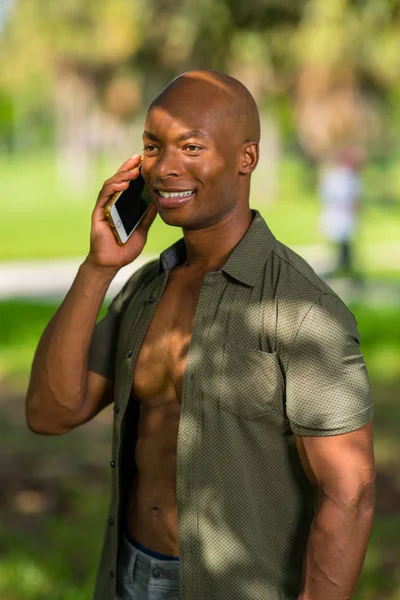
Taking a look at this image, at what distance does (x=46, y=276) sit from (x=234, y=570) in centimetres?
1392

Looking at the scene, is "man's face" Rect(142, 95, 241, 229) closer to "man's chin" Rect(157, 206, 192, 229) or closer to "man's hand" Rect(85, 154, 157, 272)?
"man's chin" Rect(157, 206, 192, 229)

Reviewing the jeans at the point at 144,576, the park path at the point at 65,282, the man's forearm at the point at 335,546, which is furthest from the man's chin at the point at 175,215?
the park path at the point at 65,282

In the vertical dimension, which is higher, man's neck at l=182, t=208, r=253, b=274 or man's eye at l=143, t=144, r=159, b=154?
man's eye at l=143, t=144, r=159, b=154

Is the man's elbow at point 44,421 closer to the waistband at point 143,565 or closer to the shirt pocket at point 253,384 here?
the waistband at point 143,565

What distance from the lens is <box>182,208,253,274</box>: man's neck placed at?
252 centimetres

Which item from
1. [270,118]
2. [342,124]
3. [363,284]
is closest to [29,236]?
[342,124]

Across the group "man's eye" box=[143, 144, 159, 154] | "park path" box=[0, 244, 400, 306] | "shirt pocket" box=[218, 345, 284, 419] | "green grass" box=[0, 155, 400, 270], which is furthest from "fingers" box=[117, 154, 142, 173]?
"green grass" box=[0, 155, 400, 270]

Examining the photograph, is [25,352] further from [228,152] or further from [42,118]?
[42,118]

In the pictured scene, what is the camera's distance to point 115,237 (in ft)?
8.65

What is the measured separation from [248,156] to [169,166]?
18cm

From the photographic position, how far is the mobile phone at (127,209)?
2.60 meters

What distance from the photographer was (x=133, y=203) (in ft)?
8.80

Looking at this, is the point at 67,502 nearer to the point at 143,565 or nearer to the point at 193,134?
the point at 143,565

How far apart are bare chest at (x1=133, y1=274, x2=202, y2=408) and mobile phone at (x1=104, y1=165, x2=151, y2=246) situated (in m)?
0.19
